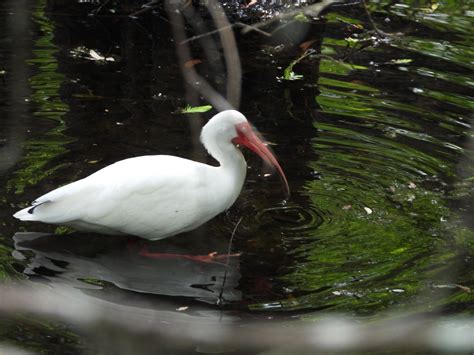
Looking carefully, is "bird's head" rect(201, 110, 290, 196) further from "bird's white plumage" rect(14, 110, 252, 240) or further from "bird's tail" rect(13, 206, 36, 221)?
"bird's tail" rect(13, 206, 36, 221)

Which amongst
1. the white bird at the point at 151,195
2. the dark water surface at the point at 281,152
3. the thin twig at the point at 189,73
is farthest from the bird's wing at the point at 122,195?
the thin twig at the point at 189,73

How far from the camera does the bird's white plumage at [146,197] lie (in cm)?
577

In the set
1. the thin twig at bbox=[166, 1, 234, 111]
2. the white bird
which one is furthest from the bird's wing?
the thin twig at bbox=[166, 1, 234, 111]

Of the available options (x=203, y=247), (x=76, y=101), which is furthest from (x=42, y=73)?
(x=203, y=247)

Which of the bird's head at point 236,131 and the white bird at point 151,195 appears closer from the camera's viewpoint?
the white bird at point 151,195

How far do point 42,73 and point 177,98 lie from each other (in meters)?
1.50


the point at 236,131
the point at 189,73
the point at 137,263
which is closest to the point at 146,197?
the point at 137,263

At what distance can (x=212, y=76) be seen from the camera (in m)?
9.70

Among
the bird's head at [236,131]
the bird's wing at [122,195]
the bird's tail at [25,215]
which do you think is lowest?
the bird's tail at [25,215]

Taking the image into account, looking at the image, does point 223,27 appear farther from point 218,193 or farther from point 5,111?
point 5,111

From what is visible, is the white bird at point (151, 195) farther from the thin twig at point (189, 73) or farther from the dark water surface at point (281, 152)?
the thin twig at point (189, 73)

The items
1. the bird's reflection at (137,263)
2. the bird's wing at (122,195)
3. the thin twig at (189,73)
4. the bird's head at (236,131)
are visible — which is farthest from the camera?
the bird's head at (236,131)

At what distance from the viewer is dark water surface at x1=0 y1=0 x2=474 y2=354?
5605 mm

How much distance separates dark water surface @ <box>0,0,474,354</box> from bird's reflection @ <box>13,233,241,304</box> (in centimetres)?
2
